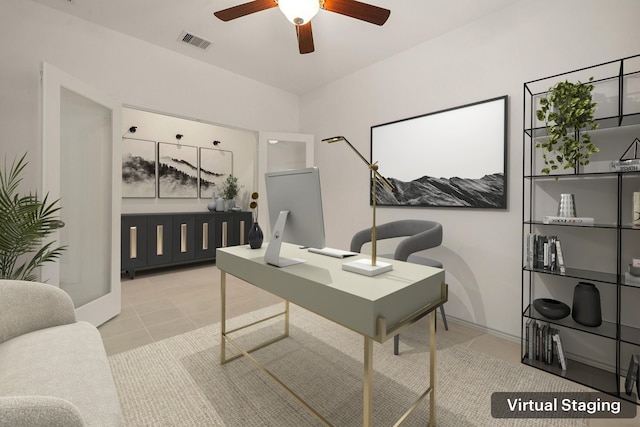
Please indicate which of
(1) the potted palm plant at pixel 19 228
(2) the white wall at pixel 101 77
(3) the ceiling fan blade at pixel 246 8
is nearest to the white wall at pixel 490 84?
(3) the ceiling fan blade at pixel 246 8

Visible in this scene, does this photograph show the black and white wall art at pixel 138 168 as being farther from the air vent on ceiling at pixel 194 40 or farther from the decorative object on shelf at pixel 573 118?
the decorative object on shelf at pixel 573 118

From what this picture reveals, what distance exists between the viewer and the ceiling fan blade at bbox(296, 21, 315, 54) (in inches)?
83.7

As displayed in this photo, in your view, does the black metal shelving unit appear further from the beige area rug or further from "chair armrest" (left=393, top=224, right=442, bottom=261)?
"chair armrest" (left=393, top=224, right=442, bottom=261)

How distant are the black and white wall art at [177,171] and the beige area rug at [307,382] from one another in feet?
11.1

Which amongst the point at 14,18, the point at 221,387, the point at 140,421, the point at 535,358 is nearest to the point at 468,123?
the point at 535,358

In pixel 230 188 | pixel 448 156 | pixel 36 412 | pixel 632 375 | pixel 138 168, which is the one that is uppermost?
pixel 138 168

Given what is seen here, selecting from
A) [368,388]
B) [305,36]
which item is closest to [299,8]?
[305,36]

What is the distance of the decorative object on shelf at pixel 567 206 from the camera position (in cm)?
202

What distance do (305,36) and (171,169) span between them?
3901mm

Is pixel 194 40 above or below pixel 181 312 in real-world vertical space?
above

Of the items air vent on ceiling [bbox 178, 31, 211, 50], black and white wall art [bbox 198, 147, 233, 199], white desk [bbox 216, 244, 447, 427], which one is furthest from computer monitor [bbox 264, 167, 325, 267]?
black and white wall art [bbox 198, 147, 233, 199]

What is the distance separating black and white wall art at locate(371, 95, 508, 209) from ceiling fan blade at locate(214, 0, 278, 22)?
1799mm

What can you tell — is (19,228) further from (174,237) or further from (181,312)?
(174,237)

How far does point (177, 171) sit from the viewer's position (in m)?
5.20
